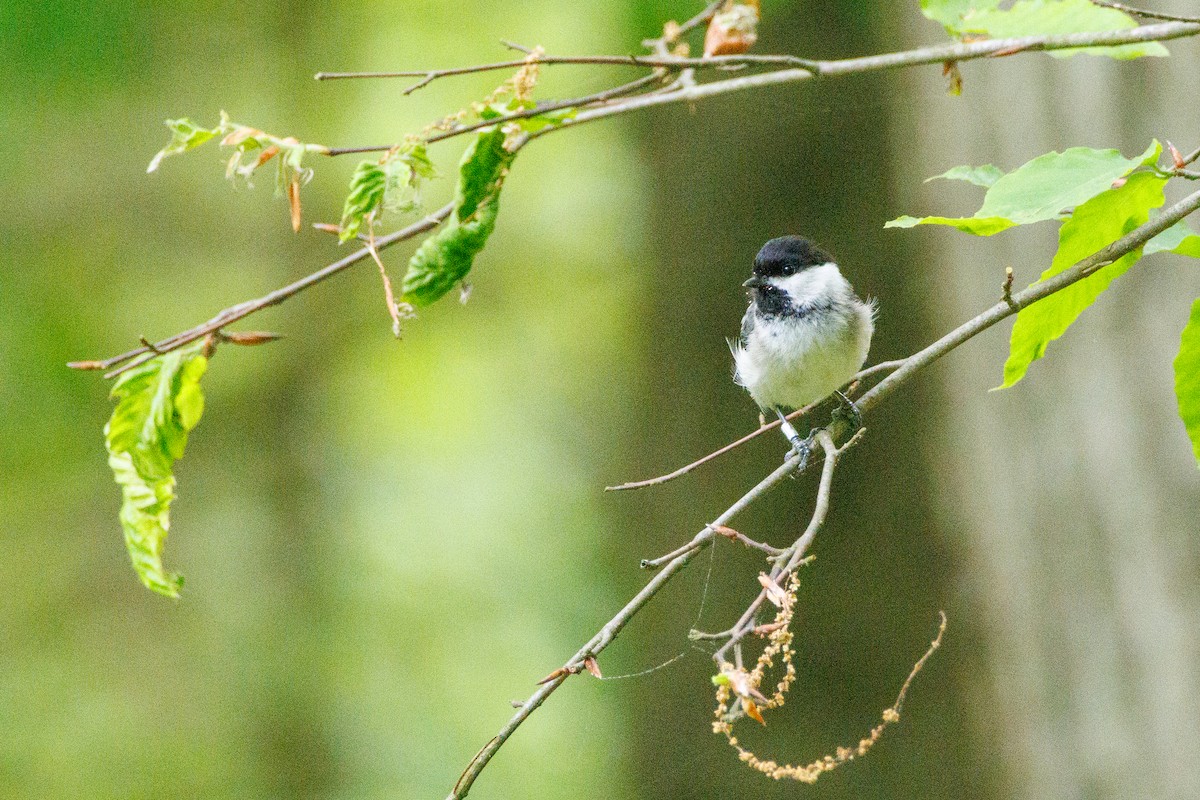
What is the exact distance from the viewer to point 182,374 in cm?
157

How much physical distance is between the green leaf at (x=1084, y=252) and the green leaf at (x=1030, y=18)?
0.30m

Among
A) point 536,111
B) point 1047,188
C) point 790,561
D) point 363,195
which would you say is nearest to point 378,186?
point 363,195

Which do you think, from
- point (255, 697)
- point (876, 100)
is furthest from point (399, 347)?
point (876, 100)

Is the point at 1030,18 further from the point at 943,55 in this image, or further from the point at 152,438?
the point at 152,438

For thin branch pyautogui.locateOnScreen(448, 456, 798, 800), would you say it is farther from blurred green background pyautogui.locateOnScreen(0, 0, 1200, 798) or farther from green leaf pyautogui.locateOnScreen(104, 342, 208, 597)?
blurred green background pyautogui.locateOnScreen(0, 0, 1200, 798)

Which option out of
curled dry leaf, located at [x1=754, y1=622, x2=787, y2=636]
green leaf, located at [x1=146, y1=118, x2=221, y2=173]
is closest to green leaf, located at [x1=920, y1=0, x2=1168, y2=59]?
curled dry leaf, located at [x1=754, y1=622, x2=787, y2=636]

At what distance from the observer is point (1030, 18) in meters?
1.53

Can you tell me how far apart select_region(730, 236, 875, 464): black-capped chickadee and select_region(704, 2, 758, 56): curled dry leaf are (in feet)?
4.18

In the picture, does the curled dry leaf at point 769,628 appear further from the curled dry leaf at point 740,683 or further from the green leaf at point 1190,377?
the green leaf at point 1190,377

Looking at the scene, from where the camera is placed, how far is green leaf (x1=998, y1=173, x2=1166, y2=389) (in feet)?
4.29

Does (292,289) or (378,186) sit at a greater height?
(378,186)

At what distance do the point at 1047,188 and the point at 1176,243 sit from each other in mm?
257

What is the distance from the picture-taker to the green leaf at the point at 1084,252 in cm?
131

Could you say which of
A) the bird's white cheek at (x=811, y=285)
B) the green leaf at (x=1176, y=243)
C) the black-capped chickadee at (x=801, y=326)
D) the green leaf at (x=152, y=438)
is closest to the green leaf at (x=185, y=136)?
the green leaf at (x=152, y=438)
